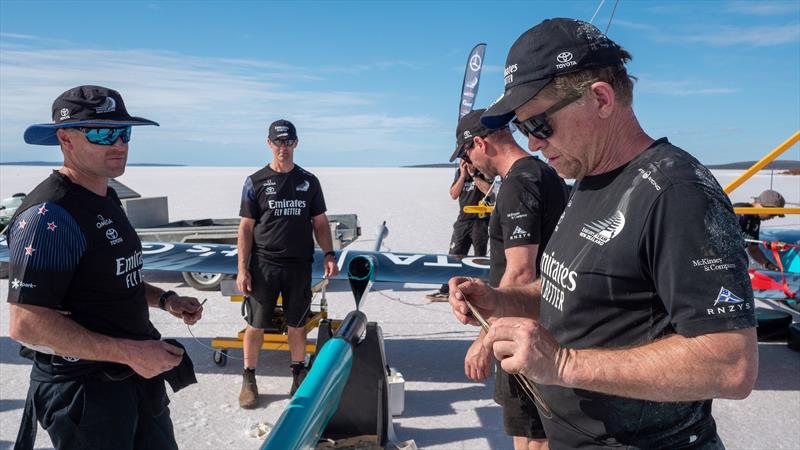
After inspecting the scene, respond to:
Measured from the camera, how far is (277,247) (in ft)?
16.4

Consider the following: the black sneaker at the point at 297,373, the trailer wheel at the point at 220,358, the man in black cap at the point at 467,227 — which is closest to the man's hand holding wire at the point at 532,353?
the black sneaker at the point at 297,373

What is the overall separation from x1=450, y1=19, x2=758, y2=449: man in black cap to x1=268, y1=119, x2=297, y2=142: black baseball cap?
3516mm

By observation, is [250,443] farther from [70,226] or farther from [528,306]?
[528,306]

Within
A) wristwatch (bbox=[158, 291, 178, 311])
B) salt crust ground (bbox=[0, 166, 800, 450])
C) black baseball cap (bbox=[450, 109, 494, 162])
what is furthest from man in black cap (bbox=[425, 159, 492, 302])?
wristwatch (bbox=[158, 291, 178, 311])

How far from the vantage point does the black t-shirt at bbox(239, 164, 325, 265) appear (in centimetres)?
502

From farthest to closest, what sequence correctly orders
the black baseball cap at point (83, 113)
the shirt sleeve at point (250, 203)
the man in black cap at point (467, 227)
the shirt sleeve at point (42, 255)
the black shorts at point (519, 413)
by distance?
1. the man in black cap at point (467, 227)
2. the shirt sleeve at point (250, 203)
3. the black shorts at point (519, 413)
4. the black baseball cap at point (83, 113)
5. the shirt sleeve at point (42, 255)

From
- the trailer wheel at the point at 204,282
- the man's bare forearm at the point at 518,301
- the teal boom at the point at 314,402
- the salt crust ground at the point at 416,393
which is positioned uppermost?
the man's bare forearm at the point at 518,301

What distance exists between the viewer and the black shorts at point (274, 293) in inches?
197

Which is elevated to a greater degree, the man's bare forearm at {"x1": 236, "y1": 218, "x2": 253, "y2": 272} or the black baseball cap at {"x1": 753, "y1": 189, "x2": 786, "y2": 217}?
the black baseball cap at {"x1": 753, "y1": 189, "x2": 786, "y2": 217}

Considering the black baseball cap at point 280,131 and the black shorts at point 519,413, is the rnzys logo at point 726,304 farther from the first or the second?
the black baseball cap at point 280,131

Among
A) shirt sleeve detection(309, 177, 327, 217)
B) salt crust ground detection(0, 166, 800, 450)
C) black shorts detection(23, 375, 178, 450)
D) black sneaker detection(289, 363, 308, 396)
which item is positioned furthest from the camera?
shirt sleeve detection(309, 177, 327, 217)

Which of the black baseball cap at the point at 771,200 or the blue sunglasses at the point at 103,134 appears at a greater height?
the blue sunglasses at the point at 103,134

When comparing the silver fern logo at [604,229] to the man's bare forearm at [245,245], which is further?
the man's bare forearm at [245,245]

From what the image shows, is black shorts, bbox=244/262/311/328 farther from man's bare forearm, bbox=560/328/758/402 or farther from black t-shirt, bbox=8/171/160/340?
man's bare forearm, bbox=560/328/758/402
